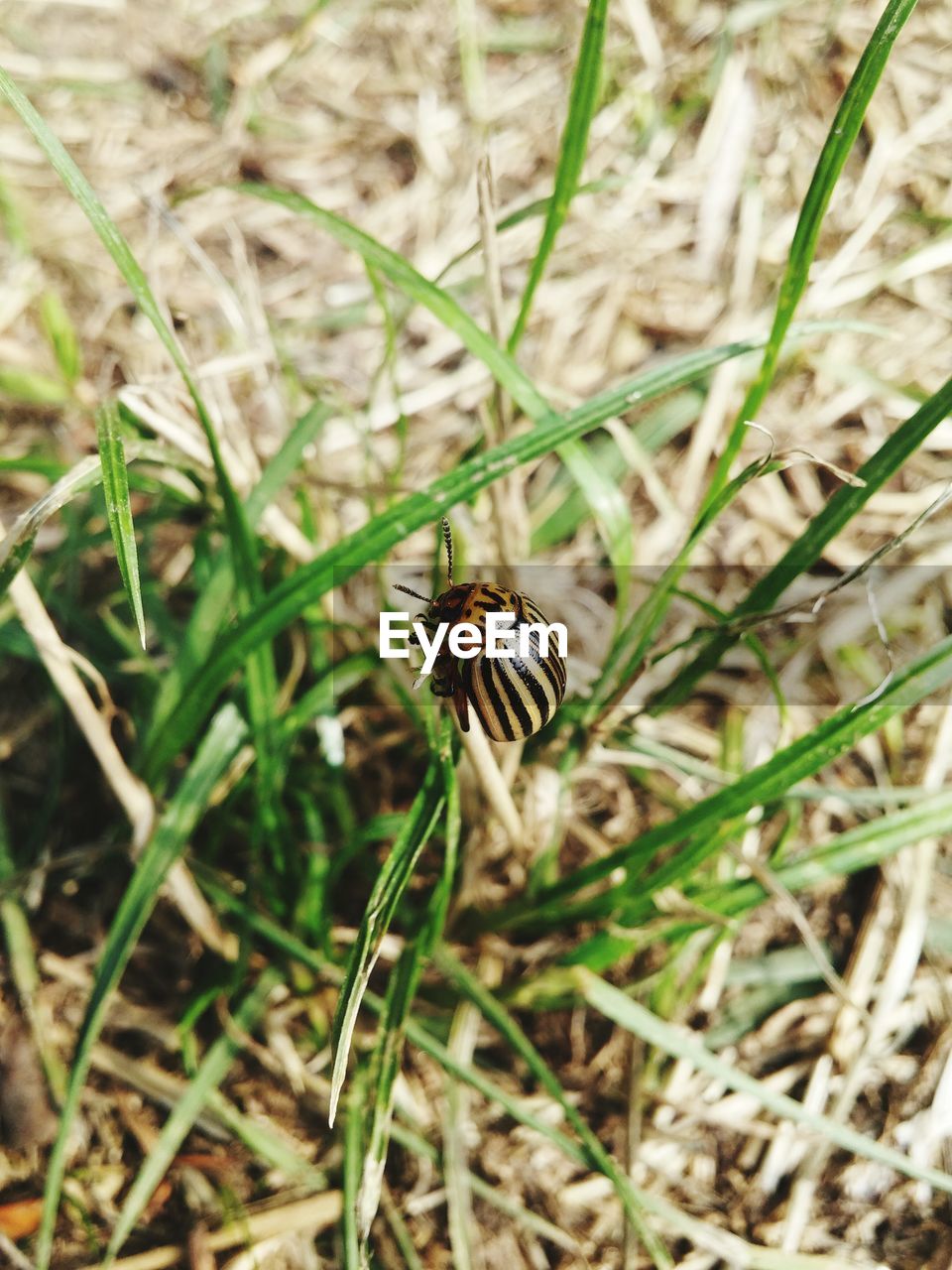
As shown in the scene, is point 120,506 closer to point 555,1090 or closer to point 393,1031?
point 393,1031

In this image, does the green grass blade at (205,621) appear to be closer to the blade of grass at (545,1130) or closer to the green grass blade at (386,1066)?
the blade of grass at (545,1130)

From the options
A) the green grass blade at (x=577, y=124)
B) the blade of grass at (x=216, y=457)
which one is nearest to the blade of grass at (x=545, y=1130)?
the blade of grass at (x=216, y=457)

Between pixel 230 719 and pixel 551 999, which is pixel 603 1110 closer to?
pixel 551 999

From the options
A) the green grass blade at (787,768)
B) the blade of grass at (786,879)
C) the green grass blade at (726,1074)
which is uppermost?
the green grass blade at (787,768)

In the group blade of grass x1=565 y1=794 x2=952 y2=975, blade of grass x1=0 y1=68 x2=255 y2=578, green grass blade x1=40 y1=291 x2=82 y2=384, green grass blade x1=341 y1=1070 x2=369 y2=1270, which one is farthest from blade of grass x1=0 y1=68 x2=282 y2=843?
green grass blade x1=40 y1=291 x2=82 y2=384

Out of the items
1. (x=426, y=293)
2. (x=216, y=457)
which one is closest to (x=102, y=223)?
(x=216, y=457)
